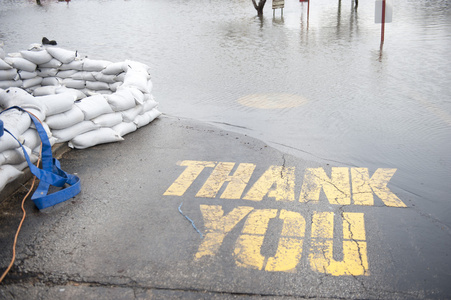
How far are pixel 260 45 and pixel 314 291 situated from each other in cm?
1168

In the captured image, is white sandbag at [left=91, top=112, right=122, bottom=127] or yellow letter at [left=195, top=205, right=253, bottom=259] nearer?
yellow letter at [left=195, top=205, right=253, bottom=259]

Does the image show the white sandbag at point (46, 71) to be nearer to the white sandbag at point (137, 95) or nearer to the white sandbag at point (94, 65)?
the white sandbag at point (94, 65)

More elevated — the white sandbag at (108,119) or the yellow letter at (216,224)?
the white sandbag at (108,119)

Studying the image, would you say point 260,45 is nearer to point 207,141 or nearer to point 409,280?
point 207,141

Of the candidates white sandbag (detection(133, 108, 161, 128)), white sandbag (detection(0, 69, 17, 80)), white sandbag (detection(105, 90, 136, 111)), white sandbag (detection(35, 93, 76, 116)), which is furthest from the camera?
white sandbag (detection(0, 69, 17, 80))

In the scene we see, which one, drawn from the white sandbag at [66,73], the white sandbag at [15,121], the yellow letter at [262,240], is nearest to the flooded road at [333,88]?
the yellow letter at [262,240]

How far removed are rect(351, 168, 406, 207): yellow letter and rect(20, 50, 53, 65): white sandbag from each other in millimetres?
5916

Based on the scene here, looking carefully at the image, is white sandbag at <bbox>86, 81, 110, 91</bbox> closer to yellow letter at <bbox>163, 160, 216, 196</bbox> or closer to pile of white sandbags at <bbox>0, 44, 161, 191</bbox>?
pile of white sandbags at <bbox>0, 44, 161, 191</bbox>

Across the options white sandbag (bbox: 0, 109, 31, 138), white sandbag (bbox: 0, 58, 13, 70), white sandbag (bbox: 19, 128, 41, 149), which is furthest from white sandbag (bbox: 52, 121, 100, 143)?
white sandbag (bbox: 0, 58, 13, 70)

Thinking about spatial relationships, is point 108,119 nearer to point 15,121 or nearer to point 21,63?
Result: point 15,121

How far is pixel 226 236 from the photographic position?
3764 mm

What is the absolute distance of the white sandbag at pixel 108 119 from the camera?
599cm

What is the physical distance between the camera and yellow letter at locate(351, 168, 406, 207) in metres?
4.29

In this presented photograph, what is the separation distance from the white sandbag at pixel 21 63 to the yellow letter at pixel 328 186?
5564 millimetres
